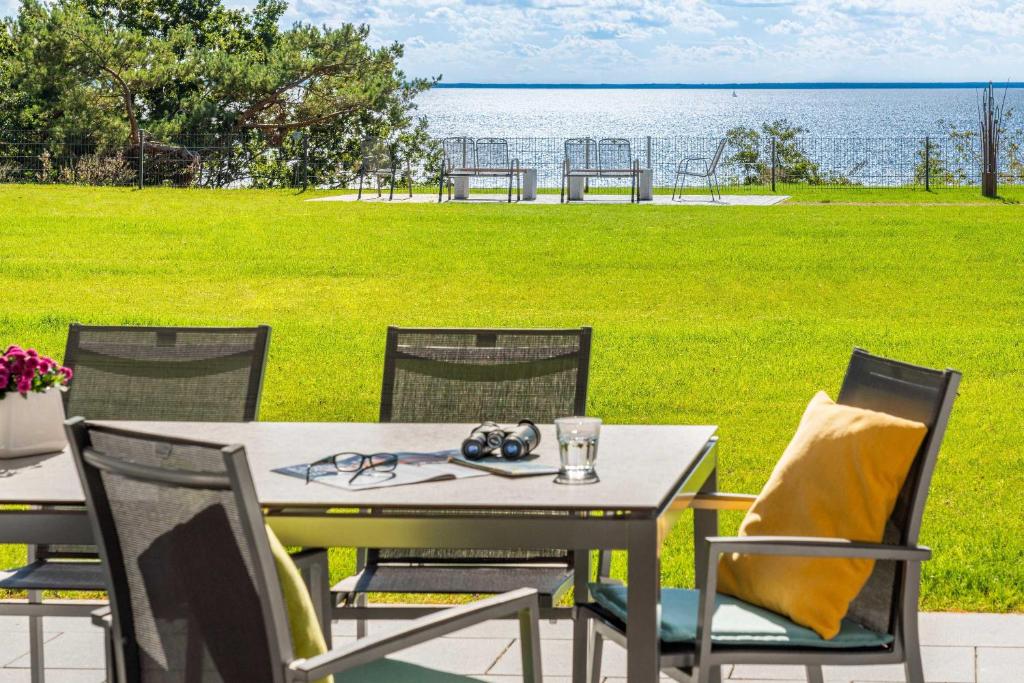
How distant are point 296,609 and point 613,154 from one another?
2099 cm

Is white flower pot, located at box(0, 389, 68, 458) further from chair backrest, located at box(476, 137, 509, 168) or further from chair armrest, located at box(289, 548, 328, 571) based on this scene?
chair backrest, located at box(476, 137, 509, 168)

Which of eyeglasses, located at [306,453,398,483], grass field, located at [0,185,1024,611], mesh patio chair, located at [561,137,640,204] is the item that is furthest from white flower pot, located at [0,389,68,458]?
mesh patio chair, located at [561,137,640,204]

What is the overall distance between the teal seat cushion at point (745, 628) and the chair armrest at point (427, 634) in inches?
13.3

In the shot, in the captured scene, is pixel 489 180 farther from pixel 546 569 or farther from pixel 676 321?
pixel 546 569

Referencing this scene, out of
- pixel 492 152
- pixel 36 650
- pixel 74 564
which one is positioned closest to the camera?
pixel 36 650

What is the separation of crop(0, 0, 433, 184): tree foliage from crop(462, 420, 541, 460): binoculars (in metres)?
23.0

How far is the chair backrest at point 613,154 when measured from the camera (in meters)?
22.8

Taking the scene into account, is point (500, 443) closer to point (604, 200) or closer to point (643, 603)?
point (643, 603)

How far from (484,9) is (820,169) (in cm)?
6370

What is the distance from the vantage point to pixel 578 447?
2873mm

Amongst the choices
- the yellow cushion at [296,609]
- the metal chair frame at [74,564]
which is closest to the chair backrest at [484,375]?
the metal chair frame at [74,564]

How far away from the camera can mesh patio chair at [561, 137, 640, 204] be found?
2208 centimetres

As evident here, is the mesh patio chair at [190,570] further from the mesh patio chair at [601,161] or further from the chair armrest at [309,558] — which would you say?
the mesh patio chair at [601,161]

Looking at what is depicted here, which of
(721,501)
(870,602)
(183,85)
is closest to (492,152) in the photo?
(183,85)
